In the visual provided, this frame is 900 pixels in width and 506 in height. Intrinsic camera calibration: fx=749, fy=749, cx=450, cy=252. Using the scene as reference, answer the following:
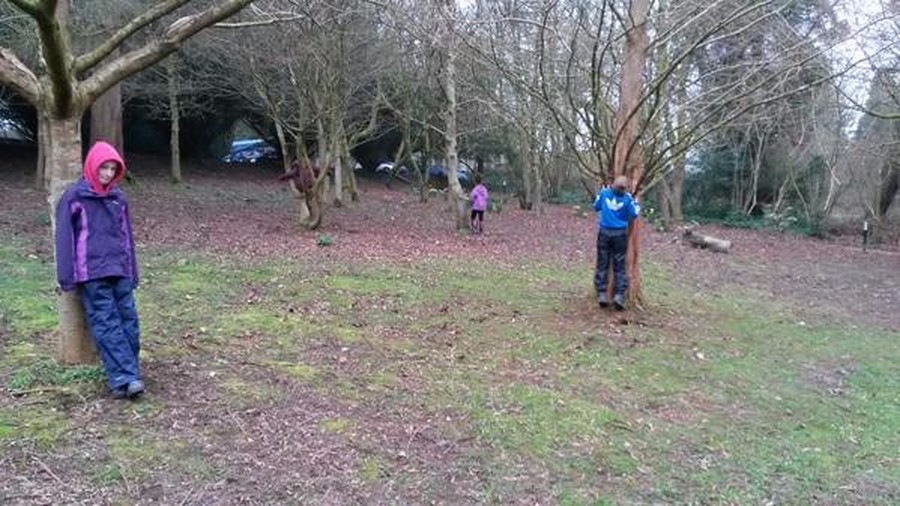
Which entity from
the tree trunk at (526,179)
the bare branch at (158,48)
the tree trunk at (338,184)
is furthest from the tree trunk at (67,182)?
the tree trunk at (526,179)

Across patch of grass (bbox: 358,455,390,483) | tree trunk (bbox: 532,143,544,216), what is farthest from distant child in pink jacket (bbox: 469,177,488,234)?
patch of grass (bbox: 358,455,390,483)

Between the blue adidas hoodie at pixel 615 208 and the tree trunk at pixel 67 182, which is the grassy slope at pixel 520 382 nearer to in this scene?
the tree trunk at pixel 67 182

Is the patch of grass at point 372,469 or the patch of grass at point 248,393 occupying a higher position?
the patch of grass at point 248,393

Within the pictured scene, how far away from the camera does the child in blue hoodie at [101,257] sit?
4480 millimetres

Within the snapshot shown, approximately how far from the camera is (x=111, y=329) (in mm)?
4535

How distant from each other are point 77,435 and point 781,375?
6.04 meters

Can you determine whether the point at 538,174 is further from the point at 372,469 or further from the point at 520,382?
the point at 372,469

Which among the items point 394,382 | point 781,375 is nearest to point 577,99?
point 781,375

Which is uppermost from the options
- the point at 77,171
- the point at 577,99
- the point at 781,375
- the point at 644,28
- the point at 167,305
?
the point at 644,28

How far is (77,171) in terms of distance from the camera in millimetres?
4766

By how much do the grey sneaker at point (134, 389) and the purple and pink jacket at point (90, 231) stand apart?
66 cm

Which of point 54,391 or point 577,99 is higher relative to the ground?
point 577,99

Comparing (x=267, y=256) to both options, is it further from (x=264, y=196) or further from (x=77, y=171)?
(x=264, y=196)

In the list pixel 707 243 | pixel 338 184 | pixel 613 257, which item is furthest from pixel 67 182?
pixel 338 184
